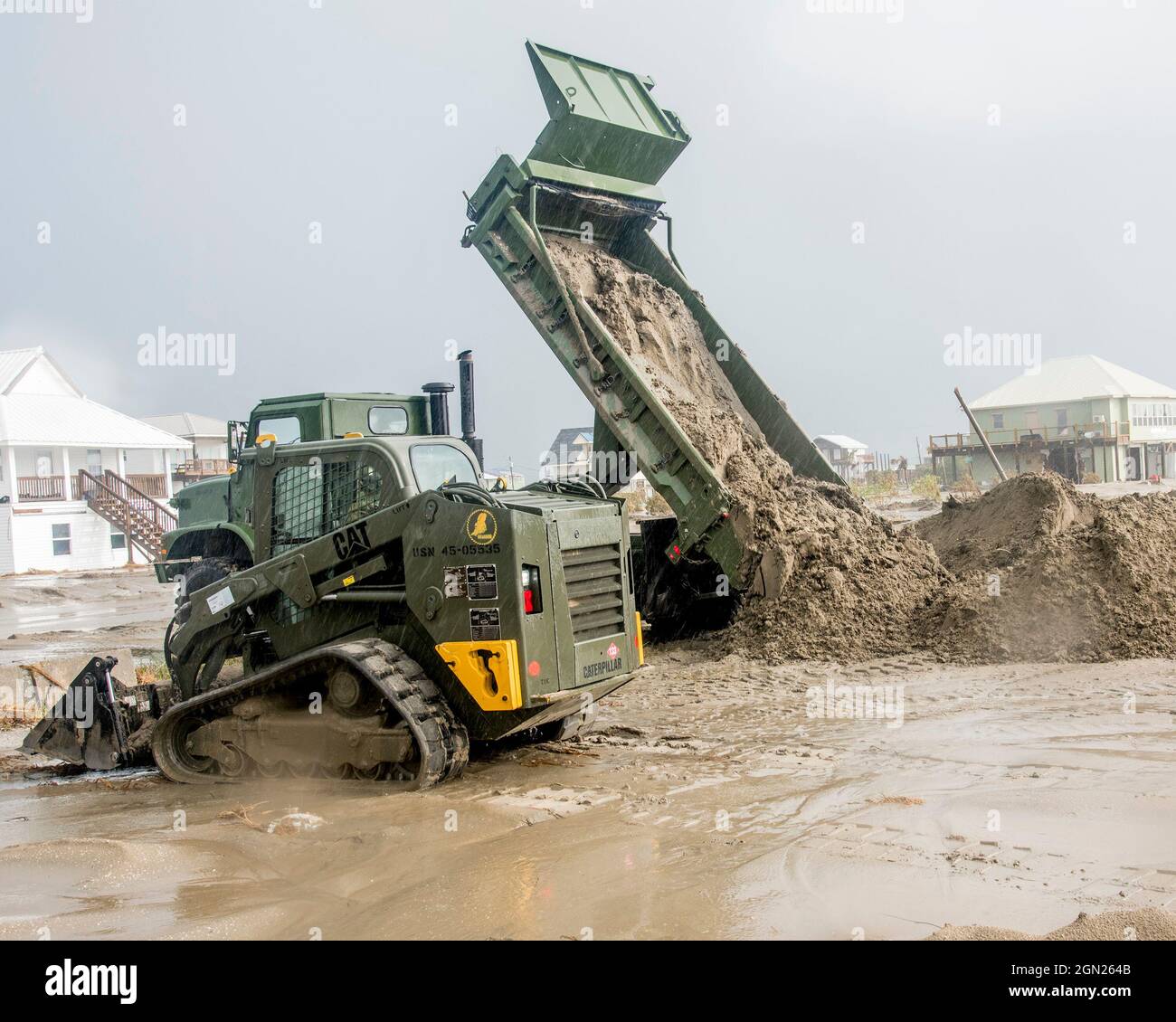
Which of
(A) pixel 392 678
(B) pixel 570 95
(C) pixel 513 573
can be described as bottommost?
(A) pixel 392 678

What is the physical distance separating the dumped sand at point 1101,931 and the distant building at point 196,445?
34360 millimetres

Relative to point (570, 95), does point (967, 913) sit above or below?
below

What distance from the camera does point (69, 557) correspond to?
29781mm

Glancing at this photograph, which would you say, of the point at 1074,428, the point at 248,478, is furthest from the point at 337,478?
the point at 1074,428

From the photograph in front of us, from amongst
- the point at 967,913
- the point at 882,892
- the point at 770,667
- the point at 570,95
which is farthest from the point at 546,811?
the point at 570,95

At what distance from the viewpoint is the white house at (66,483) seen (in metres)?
29.0

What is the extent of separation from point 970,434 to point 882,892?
151 ft

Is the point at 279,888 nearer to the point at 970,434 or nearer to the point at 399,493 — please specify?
the point at 399,493

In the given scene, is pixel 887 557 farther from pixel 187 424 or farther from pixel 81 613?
pixel 187 424

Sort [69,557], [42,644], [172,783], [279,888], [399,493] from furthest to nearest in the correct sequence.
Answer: [69,557], [42,644], [172,783], [399,493], [279,888]

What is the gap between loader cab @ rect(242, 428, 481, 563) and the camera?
647 centimetres

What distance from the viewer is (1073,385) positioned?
49.6 metres

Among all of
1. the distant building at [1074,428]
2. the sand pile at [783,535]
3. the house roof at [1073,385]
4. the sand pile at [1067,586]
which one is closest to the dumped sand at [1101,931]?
the sand pile at [1067,586]

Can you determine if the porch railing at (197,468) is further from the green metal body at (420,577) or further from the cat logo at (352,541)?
the cat logo at (352,541)
